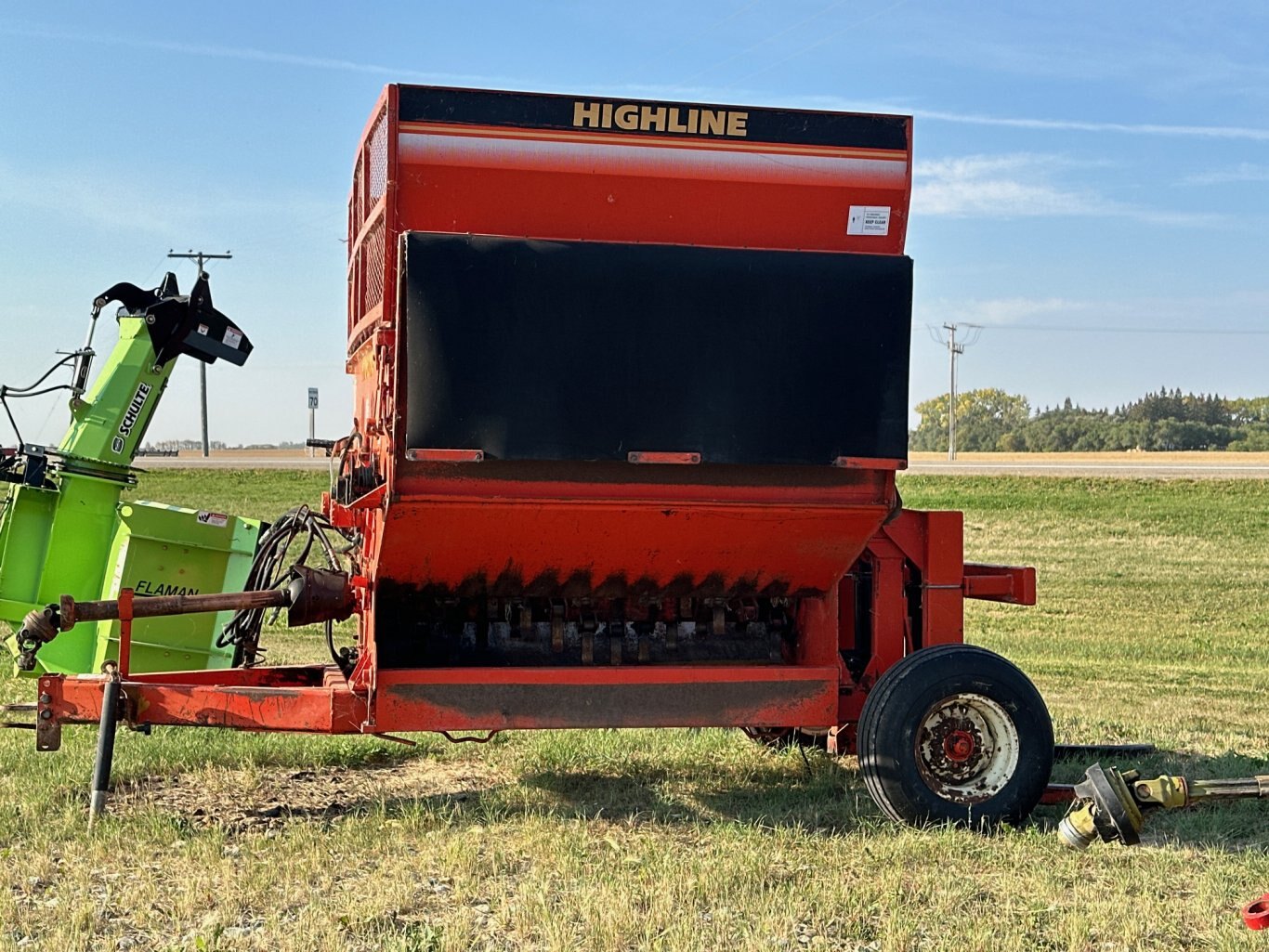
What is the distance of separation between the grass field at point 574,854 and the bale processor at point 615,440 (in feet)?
1.56

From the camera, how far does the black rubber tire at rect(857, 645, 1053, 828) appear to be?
6340 millimetres

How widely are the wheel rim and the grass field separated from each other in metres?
0.29

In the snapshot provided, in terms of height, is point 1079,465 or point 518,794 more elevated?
point 1079,465

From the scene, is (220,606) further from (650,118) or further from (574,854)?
(650,118)

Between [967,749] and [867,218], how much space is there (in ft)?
8.14

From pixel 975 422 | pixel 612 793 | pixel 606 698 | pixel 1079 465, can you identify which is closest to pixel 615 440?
pixel 606 698

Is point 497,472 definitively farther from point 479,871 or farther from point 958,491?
point 958,491

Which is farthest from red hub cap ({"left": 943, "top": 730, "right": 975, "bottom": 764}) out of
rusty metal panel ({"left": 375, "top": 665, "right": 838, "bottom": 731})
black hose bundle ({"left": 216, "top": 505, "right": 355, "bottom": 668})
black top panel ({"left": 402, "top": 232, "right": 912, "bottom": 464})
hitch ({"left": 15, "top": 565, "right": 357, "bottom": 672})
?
black hose bundle ({"left": 216, "top": 505, "right": 355, "bottom": 668})

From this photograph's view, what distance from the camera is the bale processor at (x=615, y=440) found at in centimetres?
588

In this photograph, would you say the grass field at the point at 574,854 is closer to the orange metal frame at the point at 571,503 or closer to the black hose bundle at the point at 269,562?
the orange metal frame at the point at 571,503

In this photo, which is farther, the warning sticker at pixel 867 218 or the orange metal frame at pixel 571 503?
the warning sticker at pixel 867 218

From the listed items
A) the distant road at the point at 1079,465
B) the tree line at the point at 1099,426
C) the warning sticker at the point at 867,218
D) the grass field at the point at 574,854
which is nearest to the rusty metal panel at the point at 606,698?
the grass field at the point at 574,854

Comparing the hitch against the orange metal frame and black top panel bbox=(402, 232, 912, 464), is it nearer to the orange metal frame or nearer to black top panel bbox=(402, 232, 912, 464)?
the orange metal frame

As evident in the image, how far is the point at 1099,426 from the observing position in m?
75.9
